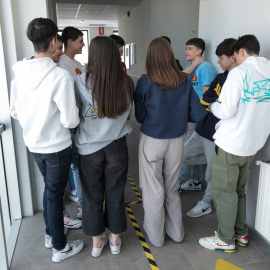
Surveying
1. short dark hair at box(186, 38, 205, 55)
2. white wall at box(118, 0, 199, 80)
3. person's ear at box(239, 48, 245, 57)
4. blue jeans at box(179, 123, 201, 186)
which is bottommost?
blue jeans at box(179, 123, 201, 186)

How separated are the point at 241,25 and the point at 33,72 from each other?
1.80 meters

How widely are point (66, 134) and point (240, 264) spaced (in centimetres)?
153

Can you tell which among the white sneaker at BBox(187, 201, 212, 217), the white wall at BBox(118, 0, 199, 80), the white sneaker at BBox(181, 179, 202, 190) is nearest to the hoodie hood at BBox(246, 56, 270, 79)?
the white sneaker at BBox(187, 201, 212, 217)

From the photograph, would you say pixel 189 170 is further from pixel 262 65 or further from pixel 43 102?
pixel 43 102

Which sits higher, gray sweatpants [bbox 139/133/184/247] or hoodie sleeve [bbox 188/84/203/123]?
hoodie sleeve [bbox 188/84/203/123]

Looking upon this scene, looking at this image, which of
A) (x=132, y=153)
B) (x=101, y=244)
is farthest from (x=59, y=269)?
(x=132, y=153)

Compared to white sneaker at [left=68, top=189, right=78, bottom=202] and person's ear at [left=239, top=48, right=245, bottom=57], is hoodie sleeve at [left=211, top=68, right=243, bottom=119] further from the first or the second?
white sneaker at [left=68, top=189, right=78, bottom=202]

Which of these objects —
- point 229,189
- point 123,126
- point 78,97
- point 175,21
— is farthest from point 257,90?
point 175,21

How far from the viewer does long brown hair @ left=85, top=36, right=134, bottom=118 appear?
1.65m

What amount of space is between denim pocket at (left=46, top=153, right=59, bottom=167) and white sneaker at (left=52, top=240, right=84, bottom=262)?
0.68 metres

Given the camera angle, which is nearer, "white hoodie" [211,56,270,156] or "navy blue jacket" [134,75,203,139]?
"white hoodie" [211,56,270,156]

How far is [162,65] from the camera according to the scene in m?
1.82

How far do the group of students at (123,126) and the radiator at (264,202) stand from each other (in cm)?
13

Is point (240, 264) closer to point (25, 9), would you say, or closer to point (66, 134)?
point (66, 134)
